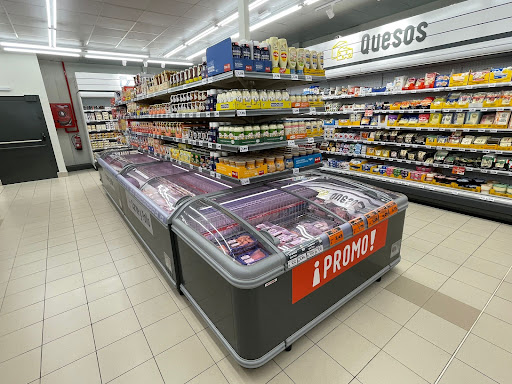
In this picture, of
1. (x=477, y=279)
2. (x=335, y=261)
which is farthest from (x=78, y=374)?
(x=477, y=279)

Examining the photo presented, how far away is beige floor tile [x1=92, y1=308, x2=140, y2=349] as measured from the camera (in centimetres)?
221

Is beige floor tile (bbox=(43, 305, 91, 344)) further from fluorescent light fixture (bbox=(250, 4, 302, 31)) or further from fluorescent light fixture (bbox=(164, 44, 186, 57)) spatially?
fluorescent light fixture (bbox=(164, 44, 186, 57))

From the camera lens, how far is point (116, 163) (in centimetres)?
516

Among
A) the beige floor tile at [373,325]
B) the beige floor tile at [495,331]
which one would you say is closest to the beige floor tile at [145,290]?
the beige floor tile at [373,325]

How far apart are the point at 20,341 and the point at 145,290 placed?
1.03m

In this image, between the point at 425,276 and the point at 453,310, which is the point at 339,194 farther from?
the point at 453,310

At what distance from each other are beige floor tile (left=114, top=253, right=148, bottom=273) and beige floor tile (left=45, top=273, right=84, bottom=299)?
410mm

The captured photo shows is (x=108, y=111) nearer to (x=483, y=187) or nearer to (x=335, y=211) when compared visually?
(x=335, y=211)

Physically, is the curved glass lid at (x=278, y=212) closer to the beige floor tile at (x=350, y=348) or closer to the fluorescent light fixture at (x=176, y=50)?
the beige floor tile at (x=350, y=348)

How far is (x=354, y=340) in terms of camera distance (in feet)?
6.88

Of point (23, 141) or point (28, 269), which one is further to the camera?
point (23, 141)

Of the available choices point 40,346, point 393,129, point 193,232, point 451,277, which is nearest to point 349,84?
point 393,129

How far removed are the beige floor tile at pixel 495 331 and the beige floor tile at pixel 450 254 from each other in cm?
92

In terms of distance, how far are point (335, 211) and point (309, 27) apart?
628cm
